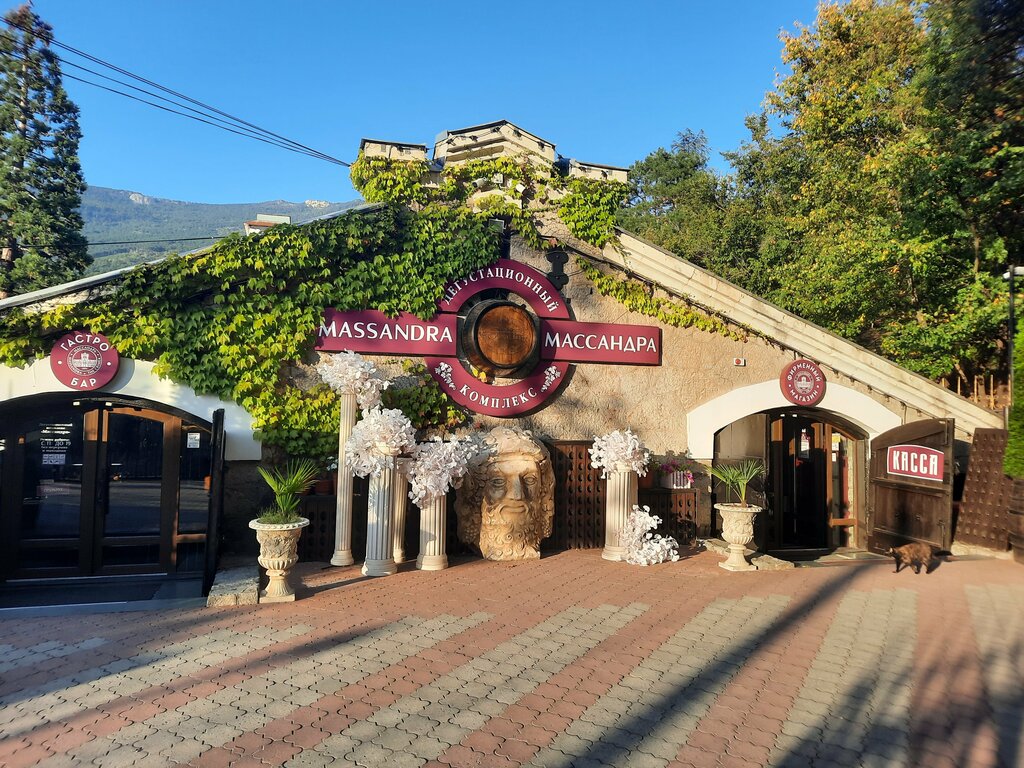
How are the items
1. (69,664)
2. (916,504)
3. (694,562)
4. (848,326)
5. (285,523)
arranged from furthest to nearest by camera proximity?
(848,326)
(916,504)
(694,562)
(285,523)
(69,664)

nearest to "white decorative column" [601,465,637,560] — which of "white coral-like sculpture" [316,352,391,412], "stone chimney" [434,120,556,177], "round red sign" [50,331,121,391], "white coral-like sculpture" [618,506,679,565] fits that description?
"white coral-like sculpture" [618,506,679,565]

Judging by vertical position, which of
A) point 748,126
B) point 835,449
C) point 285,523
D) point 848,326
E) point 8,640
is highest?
point 748,126

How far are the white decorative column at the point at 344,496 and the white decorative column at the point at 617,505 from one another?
11.8ft

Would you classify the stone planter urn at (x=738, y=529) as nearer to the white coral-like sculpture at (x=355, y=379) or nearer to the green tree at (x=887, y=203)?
the white coral-like sculpture at (x=355, y=379)

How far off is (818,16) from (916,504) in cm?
1560

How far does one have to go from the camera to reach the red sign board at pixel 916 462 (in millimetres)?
9352

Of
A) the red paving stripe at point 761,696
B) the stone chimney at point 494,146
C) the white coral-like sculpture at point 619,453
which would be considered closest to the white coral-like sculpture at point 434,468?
the white coral-like sculpture at point 619,453

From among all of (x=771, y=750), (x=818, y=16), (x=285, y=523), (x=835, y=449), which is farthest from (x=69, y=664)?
(x=818, y=16)

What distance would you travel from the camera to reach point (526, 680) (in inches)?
185

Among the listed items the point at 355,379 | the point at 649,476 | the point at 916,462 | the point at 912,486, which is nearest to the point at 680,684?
the point at 355,379

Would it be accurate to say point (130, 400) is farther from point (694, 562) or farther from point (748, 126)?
point (748, 126)

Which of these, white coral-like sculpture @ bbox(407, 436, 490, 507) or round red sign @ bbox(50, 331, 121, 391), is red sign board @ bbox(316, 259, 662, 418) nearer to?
white coral-like sculpture @ bbox(407, 436, 490, 507)

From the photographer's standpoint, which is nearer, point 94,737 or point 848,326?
point 94,737

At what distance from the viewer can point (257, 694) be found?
4.33m
